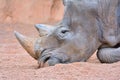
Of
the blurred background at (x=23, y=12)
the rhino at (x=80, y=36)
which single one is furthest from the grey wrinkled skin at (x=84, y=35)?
the blurred background at (x=23, y=12)

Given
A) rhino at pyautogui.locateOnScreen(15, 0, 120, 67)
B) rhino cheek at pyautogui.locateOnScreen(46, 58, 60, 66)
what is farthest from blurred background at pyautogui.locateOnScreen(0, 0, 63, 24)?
rhino cheek at pyautogui.locateOnScreen(46, 58, 60, 66)

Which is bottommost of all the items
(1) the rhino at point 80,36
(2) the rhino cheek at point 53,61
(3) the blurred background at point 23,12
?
(3) the blurred background at point 23,12

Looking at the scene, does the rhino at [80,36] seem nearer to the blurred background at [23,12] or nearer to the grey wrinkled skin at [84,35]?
the grey wrinkled skin at [84,35]

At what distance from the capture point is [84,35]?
465 centimetres

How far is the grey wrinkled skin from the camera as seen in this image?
4578 millimetres

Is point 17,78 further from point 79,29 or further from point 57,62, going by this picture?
point 79,29

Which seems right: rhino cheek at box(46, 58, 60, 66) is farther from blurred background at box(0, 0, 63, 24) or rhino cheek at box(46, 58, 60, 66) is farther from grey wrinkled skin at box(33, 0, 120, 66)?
blurred background at box(0, 0, 63, 24)

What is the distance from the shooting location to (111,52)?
15.5ft

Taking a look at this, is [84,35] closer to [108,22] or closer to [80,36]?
[80,36]

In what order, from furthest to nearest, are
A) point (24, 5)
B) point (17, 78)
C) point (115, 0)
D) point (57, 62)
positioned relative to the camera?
point (24, 5)
point (115, 0)
point (57, 62)
point (17, 78)

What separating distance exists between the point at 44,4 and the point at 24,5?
0.59m

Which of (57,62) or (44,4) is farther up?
(57,62)

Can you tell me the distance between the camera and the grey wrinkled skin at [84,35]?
180 inches

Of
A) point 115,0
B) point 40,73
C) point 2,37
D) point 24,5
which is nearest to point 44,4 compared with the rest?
point 24,5
